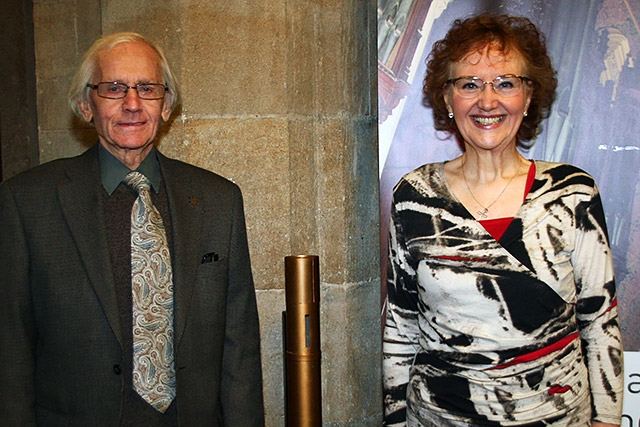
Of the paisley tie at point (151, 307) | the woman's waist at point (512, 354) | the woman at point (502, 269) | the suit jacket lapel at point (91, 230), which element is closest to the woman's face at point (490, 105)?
the woman at point (502, 269)

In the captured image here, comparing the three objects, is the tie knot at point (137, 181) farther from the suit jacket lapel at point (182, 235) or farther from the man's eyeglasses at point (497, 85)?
the man's eyeglasses at point (497, 85)

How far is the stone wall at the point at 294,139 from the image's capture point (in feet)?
8.51

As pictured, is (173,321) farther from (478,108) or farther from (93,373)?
(478,108)

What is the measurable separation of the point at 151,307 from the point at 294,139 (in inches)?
42.0

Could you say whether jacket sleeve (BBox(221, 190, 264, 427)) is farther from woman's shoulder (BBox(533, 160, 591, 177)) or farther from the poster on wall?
the poster on wall

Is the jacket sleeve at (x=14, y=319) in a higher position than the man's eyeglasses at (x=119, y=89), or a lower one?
lower

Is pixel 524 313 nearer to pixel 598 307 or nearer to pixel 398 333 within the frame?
pixel 598 307

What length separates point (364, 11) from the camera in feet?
9.10

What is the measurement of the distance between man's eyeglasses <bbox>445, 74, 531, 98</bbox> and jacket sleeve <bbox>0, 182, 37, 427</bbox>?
128cm

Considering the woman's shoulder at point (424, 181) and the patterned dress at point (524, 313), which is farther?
the woman's shoulder at point (424, 181)

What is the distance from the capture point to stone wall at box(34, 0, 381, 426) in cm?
259

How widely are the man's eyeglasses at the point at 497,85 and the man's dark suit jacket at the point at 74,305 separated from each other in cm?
86

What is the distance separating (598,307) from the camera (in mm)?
1904

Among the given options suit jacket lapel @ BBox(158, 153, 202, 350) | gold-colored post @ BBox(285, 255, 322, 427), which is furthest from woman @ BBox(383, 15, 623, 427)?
suit jacket lapel @ BBox(158, 153, 202, 350)
